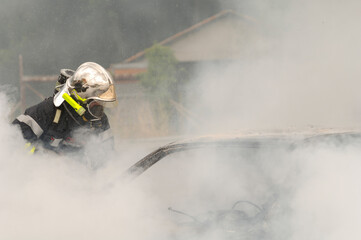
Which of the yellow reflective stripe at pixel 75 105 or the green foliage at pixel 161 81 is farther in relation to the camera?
the green foliage at pixel 161 81

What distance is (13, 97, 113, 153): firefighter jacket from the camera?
368cm

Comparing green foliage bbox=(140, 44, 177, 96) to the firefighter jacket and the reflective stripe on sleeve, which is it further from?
the reflective stripe on sleeve

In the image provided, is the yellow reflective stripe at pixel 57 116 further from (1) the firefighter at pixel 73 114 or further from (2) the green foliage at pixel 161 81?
(2) the green foliage at pixel 161 81

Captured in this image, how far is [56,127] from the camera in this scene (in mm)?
3783

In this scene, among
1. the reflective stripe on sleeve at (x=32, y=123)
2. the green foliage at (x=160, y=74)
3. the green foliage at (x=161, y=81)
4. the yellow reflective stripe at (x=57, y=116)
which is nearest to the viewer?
the reflective stripe on sleeve at (x=32, y=123)

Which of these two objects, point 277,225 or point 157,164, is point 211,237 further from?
point 157,164

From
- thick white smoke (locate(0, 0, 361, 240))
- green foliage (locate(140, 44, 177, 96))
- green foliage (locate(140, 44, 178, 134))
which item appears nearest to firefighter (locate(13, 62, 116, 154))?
thick white smoke (locate(0, 0, 361, 240))

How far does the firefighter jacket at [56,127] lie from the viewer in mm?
3680

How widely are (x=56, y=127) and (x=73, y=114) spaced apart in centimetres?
15

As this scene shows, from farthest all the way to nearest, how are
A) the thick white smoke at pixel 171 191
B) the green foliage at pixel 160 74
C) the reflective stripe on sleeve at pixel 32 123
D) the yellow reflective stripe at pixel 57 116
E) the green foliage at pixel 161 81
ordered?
the green foliage at pixel 160 74 < the green foliage at pixel 161 81 < the yellow reflective stripe at pixel 57 116 < the reflective stripe on sleeve at pixel 32 123 < the thick white smoke at pixel 171 191

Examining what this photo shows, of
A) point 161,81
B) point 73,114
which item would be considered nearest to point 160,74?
point 161,81

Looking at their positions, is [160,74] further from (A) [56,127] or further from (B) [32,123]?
(B) [32,123]

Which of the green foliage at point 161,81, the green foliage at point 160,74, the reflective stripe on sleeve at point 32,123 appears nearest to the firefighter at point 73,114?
the reflective stripe on sleeve at point 32,123

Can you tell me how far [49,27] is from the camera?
1570 cm
